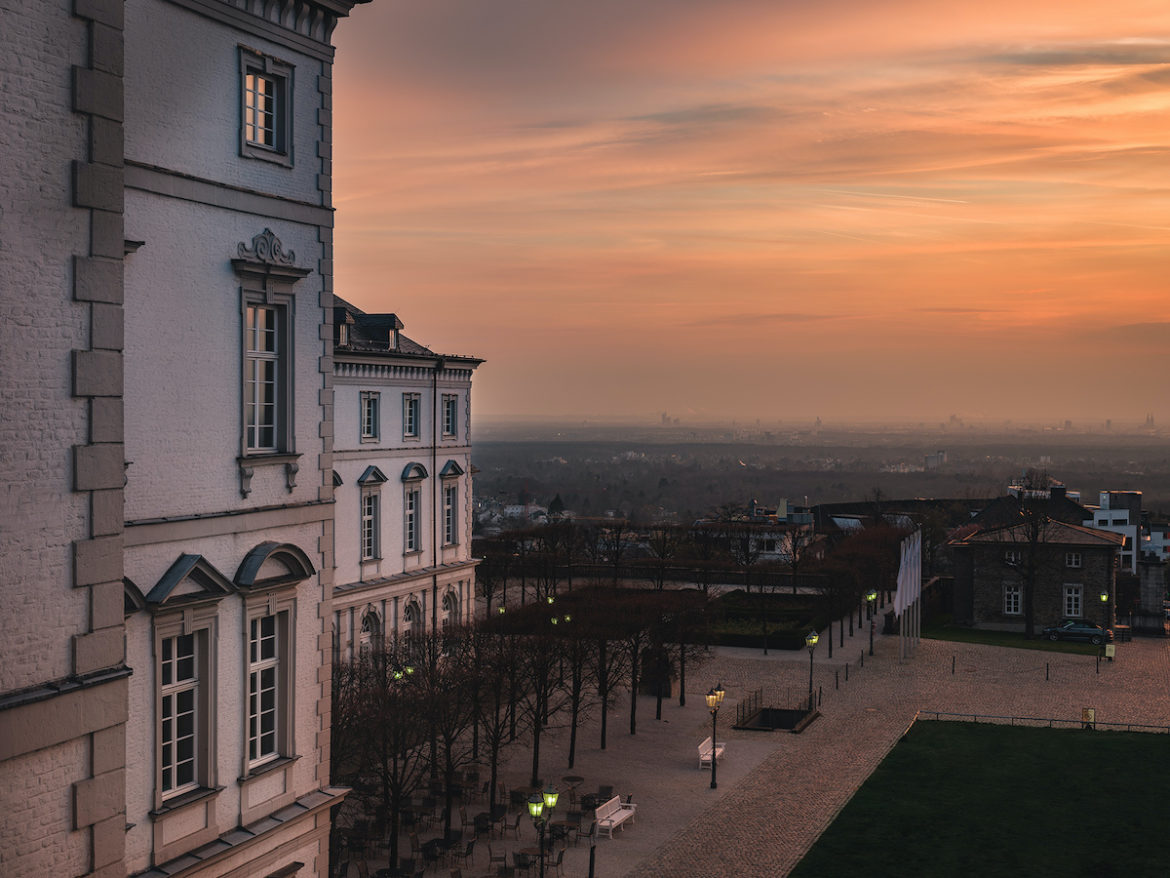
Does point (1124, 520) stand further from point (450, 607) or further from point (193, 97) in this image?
point (193, 97)

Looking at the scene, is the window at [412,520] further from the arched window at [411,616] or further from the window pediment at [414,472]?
the arched window at [411,616]

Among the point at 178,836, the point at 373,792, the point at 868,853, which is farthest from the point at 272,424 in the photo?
the point at 868,853

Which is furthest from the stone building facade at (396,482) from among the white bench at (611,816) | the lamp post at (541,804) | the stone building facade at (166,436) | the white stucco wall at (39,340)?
the white stucco wall at (39,340)

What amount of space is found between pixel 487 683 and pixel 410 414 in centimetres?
1889

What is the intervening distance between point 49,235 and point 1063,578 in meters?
61.0

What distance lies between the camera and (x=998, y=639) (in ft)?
204

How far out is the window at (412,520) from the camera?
50.8 m

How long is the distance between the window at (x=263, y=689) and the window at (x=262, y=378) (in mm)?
2368

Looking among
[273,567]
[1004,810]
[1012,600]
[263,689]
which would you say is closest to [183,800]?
[263,689]

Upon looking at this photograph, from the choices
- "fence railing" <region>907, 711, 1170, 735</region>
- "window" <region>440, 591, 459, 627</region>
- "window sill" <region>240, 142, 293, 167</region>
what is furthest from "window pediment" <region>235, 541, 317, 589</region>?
"window" <region>440, 591, 459, 627</region>

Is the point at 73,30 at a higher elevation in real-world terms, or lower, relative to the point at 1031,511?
higher

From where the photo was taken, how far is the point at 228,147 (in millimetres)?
15422

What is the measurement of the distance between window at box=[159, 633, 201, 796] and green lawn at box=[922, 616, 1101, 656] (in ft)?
168

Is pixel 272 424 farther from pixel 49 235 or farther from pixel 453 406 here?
pixel 453 406
